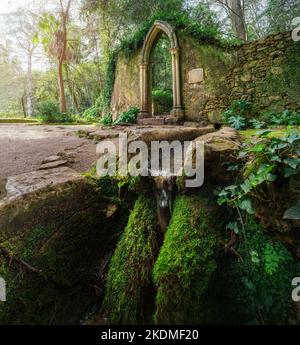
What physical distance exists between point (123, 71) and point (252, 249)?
9297 millimetres

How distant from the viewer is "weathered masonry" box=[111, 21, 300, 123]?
5.68m

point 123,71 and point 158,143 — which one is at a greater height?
point 123,71

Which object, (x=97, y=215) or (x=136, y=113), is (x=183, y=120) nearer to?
(x=136, y=113)

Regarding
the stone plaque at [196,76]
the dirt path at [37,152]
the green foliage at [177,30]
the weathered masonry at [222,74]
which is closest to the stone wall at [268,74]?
the weathered masonry at [222,74]

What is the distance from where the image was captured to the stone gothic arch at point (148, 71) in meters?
7.47

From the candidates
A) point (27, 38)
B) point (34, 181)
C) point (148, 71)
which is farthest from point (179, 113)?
point (27, 38)

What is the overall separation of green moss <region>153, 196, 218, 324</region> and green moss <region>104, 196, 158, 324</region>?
19cm

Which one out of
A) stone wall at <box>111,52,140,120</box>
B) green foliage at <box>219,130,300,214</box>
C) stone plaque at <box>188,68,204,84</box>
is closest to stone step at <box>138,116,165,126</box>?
stone wall at <box>111,52,140,120</box>

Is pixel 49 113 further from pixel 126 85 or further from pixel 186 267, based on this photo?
pixel 186 267

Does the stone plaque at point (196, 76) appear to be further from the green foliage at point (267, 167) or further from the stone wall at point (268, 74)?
the green foliage at point (267, 167)

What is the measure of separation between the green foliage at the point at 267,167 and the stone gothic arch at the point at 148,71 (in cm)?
557

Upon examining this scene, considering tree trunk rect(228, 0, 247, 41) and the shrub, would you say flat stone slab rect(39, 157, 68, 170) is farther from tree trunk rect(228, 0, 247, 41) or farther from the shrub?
tree trunk rect(228, 0, 247, 41)
